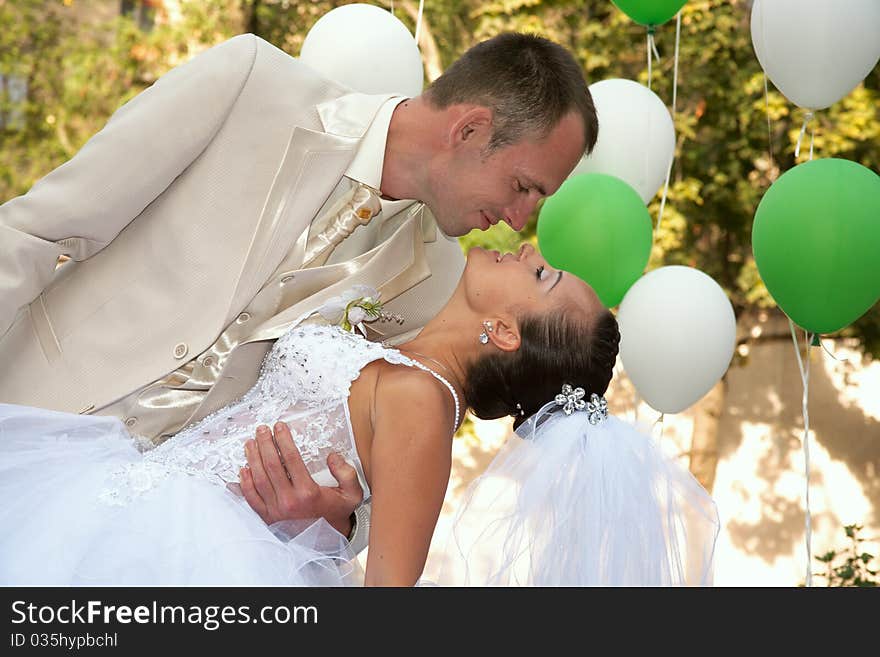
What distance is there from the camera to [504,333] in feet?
7.29

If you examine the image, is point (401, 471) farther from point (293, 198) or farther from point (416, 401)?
point (293, 198)

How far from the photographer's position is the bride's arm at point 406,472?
188cm

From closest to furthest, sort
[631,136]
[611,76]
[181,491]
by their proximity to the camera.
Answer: [181,491], [631,136], [611,76]

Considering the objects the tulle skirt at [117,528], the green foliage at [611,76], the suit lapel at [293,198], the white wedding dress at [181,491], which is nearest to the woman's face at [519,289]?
the white wedding dress at [181,491]

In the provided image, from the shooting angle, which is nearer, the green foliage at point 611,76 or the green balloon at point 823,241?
the green balloon at point 823,241

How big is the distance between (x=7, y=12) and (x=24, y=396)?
26.6 ft

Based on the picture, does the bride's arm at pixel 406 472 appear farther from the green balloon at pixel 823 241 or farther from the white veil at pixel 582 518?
the green balloon at pixel 823 241

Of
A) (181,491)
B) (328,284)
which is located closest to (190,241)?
(328,284)

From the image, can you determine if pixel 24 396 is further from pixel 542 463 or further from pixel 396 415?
pixel 542 463

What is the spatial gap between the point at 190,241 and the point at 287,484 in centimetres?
56

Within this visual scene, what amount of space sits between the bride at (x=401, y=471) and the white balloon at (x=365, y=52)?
1206 millimetres

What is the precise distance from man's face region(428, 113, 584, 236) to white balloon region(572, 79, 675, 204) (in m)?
1.40

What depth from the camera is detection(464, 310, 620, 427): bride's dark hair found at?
222 centimetres

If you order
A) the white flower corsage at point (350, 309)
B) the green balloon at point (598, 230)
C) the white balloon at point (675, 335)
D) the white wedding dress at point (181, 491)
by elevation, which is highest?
the white flower corsage at point (350, 309)
